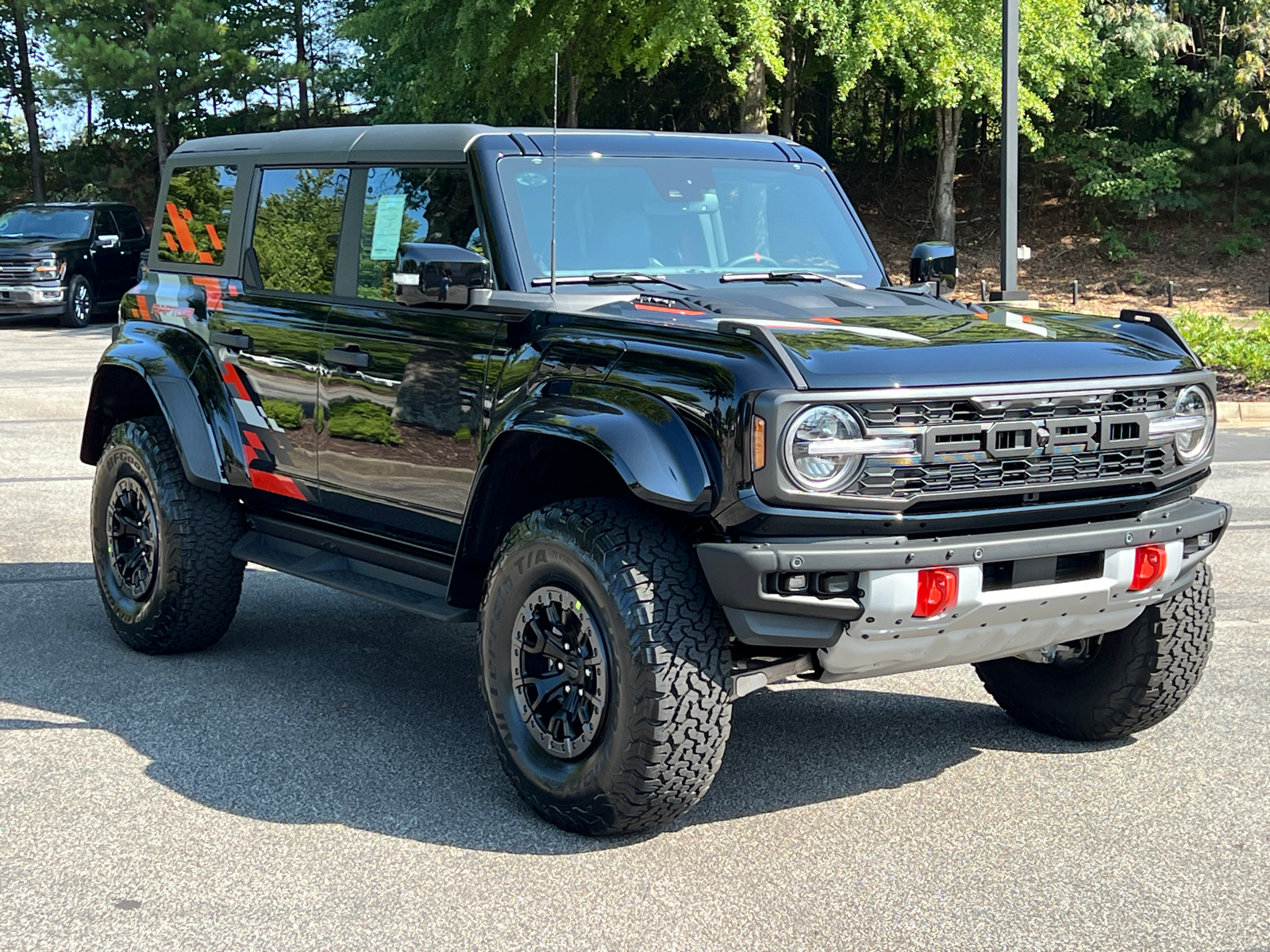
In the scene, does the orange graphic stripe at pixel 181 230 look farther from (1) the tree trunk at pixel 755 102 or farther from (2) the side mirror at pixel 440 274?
(1) the tree trunk at pixel 755 102

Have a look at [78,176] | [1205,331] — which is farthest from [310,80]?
[1205,331]

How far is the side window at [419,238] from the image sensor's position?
190 inches

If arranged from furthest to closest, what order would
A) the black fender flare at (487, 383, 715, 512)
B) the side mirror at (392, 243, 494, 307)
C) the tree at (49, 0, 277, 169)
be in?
the tree at (49, 0, 277, 169) < the side mirror at (392, 243, 494, 307) < the black fender flare at (487, 383, 715, 512)

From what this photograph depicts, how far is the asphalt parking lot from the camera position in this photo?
3.77 m

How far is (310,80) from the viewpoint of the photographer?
39594 mm

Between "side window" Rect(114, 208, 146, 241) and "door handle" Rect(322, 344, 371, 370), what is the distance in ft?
72.6

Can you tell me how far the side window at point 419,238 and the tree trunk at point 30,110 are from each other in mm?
39890

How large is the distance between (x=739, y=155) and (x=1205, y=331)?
1216 cm

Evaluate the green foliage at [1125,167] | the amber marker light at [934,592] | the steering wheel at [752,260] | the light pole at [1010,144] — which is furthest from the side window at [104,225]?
the amber marker light at [934,592]

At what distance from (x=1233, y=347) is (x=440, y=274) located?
41.5 ft

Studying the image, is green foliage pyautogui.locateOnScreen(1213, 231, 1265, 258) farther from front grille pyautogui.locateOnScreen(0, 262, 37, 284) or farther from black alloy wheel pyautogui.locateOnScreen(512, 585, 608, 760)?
black alloy wheel pyautogui.locateOnScreen(512, 585, 608, 760)

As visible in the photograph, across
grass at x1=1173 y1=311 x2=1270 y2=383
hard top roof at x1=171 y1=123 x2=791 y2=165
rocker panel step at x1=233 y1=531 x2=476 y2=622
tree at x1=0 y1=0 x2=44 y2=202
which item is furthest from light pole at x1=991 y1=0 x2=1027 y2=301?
tree at x1=0 y1=0 x2=44 y2=202

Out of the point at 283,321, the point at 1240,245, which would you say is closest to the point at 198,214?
the point at 283,321

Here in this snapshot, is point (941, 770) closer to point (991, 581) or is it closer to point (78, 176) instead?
point (991, 581)
